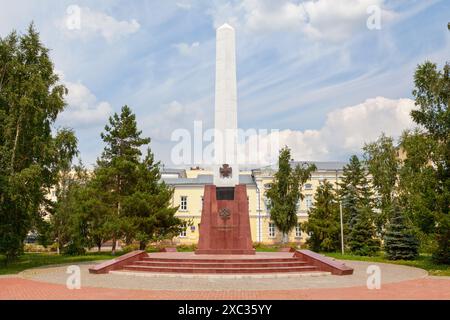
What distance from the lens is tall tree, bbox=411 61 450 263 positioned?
1750 cm

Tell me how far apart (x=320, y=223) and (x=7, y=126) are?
71.3 feet

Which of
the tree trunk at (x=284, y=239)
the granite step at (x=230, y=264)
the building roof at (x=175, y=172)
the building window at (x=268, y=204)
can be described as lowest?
the tree trunk at (x=284, y=239)

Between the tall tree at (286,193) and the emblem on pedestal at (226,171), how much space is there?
1977 cm

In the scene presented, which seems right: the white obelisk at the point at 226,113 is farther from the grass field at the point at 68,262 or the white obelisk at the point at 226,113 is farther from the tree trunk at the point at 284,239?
the tree trunk at the point at 284,239

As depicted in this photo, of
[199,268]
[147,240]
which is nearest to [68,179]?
[147,240]

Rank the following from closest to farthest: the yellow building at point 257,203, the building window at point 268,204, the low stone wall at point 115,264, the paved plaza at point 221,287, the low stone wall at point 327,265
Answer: the paved plaza at point 221,287
the low stone wall at point 327,265
the low stone wall at point 115,264
the building window at point 268,204
the yellow building at point 257,203

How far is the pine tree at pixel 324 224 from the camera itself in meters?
31.5

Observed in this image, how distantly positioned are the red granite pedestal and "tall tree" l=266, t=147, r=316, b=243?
66.0 ft

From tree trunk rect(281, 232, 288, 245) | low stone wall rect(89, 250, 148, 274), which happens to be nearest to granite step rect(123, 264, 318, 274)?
low stone wall rect(89, 250, 148, 274)

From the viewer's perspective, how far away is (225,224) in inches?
720

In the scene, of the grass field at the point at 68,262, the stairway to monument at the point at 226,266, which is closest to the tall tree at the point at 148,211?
the grass field at the point at 68,262

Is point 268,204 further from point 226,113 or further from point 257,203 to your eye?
point 226,113

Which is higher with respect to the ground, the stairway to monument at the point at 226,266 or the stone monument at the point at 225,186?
the stone monument at the point at 225,186

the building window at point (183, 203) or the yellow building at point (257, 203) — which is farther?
the building window at point (183, 203)
